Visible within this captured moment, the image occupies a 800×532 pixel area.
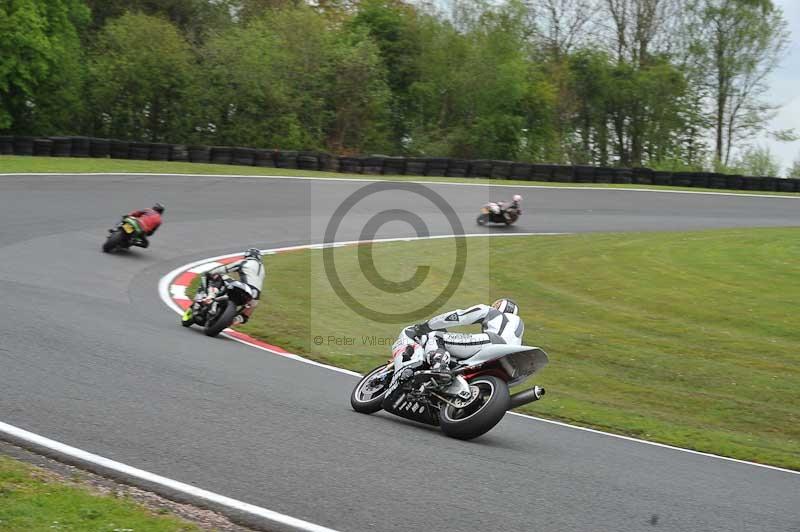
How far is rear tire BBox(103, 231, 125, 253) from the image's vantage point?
52.6 feet

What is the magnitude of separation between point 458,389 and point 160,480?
2.69 meters

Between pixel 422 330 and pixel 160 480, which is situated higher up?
pixel 422 330

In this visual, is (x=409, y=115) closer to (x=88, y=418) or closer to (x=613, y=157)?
(x=613, y=157)

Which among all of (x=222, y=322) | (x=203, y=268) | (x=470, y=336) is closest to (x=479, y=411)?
(x=470, y=336)

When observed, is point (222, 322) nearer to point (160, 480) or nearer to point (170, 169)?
point (160, 480)

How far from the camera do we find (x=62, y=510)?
4.86 m

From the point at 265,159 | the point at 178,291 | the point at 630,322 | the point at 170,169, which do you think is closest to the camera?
the point at 630,322

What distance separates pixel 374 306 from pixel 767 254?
9.92 m

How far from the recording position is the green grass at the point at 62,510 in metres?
4.66

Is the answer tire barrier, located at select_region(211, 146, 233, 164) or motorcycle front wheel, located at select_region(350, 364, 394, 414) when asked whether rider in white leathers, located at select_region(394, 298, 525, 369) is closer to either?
motorcycle front wheel, located at select_region(350, 364, 394, 414)

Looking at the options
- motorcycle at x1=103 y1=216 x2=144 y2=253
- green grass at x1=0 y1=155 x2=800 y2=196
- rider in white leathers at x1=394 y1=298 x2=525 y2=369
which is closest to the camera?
rider in white leathers at x1=394 y1=298 x2=525 y2=369

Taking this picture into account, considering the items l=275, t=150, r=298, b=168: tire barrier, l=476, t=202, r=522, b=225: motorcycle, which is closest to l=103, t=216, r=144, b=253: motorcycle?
l=476, t=202, r=522, b=225: motorcycle

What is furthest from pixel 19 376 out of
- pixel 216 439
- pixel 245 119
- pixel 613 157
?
pixel 613 157

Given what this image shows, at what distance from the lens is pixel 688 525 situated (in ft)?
18.7
